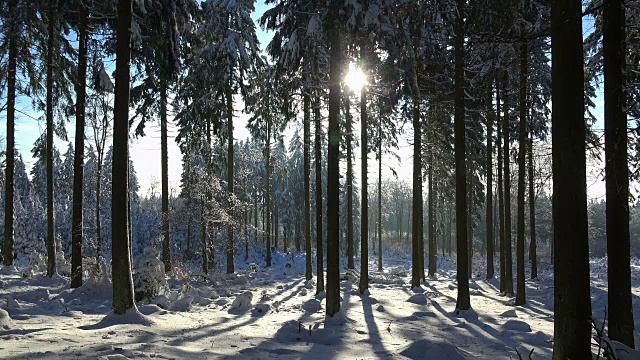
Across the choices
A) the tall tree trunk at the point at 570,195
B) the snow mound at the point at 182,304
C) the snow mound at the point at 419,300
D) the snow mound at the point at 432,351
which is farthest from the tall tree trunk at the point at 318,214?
the tall tree trunk at the point at 570,195

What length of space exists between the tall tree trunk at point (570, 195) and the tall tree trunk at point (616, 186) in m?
2.97

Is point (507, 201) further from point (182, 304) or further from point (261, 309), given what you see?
point (182, 304)

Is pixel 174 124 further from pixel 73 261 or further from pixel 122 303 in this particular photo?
pixel 122 303

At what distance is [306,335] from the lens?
7.91 metres

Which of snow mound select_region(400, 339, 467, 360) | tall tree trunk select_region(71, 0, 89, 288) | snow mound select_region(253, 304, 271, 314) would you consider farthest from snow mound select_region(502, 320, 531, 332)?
tall tree trunk select_region(71, 0, 89, 288)

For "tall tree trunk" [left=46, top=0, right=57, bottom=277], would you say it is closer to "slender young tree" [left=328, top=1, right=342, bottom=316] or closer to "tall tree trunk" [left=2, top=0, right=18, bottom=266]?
"tall tree trunk" [left=2, top=0, right=18, bottom=266]

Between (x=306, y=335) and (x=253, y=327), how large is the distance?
1.52 metres

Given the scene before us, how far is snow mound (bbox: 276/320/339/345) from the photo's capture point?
759 centimetres

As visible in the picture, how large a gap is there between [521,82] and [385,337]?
32.1 feet

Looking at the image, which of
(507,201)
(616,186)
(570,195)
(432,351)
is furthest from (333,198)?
(507,201)

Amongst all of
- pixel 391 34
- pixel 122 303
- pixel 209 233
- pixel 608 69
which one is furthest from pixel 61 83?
pixel 608 69

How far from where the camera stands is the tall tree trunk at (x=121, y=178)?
8.13 m

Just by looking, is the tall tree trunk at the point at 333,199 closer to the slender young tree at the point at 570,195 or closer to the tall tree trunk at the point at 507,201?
the slender young tree at the point at 570,195

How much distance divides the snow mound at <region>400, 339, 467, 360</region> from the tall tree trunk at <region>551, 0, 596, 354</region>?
69.3 inches
